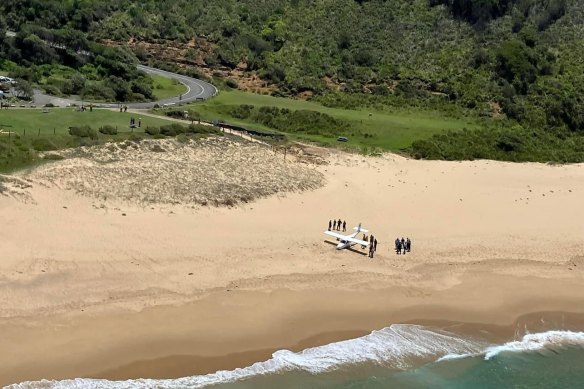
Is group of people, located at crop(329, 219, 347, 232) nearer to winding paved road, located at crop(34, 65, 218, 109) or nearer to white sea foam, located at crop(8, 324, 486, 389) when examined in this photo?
white sea foam, located at crop(8, 324, 486, 389)

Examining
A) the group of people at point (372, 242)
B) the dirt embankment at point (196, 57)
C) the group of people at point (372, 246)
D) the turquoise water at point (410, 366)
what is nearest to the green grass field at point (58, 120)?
the group of people at point (372, 242)

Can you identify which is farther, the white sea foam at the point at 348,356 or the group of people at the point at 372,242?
the group of people at the point at 372,242

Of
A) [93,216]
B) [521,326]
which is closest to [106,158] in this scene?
[93,216]

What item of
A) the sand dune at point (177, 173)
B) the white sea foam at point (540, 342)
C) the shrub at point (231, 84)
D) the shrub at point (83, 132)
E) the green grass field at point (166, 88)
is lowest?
the white sea foam at point (540, 342)

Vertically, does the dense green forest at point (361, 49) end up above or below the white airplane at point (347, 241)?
above

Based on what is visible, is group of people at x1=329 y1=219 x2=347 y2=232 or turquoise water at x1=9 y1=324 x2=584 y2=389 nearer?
turquoise water at x1=9 y1=324 x2=584 y2=389

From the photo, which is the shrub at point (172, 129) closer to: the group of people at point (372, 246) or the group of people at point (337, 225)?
the group of people at point (337, 225)

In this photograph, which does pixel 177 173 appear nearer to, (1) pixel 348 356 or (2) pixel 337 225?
(2) pixel 337 225

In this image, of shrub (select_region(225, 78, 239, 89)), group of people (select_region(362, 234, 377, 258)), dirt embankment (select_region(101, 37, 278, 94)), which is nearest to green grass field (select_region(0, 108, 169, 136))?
group of people (select_region(362, 234, 377, 258))
